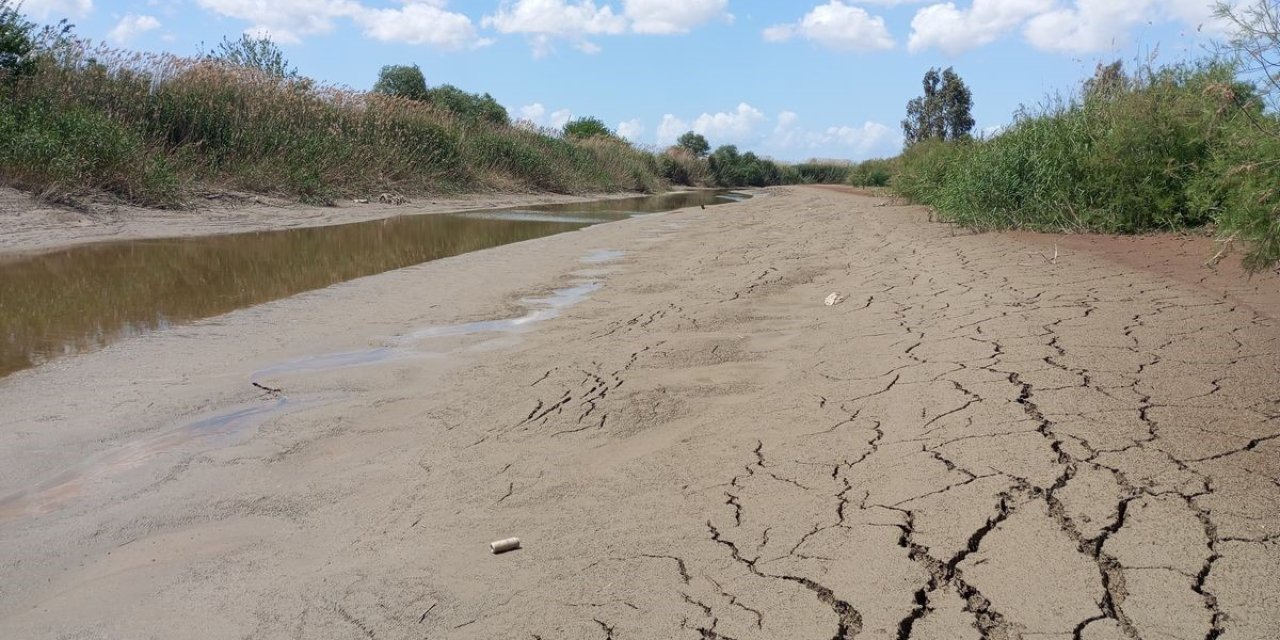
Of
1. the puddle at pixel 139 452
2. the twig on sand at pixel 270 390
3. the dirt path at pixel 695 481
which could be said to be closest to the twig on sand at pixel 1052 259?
the dirt path at pixel 695 481

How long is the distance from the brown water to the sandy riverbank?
50 centimetres

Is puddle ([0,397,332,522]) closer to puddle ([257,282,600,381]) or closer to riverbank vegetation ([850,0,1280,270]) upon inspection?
puddle ([257,282,600,381])

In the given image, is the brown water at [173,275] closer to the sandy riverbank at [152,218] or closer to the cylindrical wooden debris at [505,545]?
the sandy riverbank at [152,218]

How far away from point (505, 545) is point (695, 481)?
33.3 inches

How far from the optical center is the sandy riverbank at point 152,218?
11.1 meters

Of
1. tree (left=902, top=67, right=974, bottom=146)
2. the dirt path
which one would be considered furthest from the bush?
the dirt path

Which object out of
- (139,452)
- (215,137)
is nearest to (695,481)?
(139,452)

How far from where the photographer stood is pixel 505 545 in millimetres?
3014

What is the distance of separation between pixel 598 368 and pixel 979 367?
211cm

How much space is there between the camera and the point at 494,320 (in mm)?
7340

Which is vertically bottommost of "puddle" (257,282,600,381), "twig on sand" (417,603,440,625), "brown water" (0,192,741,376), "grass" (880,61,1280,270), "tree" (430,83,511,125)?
"twig on sand" (417,603,440,625)

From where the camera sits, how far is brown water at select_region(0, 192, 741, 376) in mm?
6535

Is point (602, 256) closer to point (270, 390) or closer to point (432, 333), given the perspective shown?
point (432, 333)

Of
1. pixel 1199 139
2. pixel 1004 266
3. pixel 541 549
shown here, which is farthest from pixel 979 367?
pixel 1199 139
